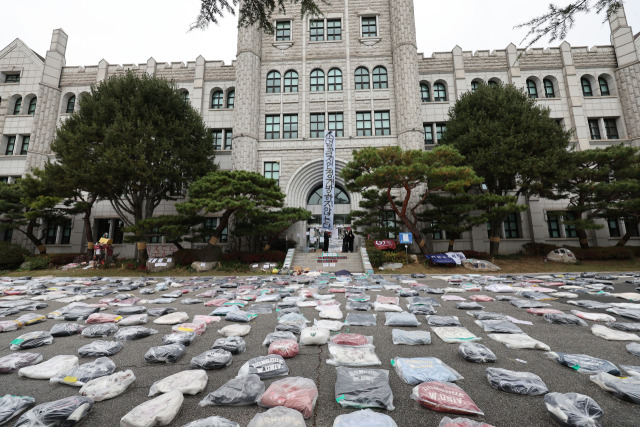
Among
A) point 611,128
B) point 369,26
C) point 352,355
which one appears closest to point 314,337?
point 352,355

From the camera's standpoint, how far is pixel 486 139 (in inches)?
555

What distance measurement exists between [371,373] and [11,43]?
35.1 m

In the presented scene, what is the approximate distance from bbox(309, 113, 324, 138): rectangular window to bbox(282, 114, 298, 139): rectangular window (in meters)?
1.11

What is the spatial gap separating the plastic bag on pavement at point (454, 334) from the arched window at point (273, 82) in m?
19.9

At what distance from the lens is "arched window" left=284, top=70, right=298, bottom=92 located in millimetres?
19344

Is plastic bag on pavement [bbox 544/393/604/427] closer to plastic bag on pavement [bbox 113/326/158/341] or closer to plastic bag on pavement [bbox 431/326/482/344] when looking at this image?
plastic bag on pavement [bbox 431/326/482/344]

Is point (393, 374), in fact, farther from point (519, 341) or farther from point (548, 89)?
point (548, 89)

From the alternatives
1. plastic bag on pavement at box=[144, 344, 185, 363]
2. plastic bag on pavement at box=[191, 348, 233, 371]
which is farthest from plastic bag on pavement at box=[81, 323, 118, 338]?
plastic bag on pavement at box=[191, 348, 233, 371]

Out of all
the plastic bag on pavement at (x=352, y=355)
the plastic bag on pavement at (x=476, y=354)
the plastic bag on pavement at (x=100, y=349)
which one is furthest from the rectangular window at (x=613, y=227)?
the plastic bag on pavement at (x=100, y=349)

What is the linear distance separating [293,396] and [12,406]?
1901 millimetres

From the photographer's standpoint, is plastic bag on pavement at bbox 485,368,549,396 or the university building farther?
the university building

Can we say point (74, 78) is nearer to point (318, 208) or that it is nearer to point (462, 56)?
point (318, 208)

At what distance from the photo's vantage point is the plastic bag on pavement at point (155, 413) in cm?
157

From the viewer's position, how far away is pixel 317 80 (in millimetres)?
19328
